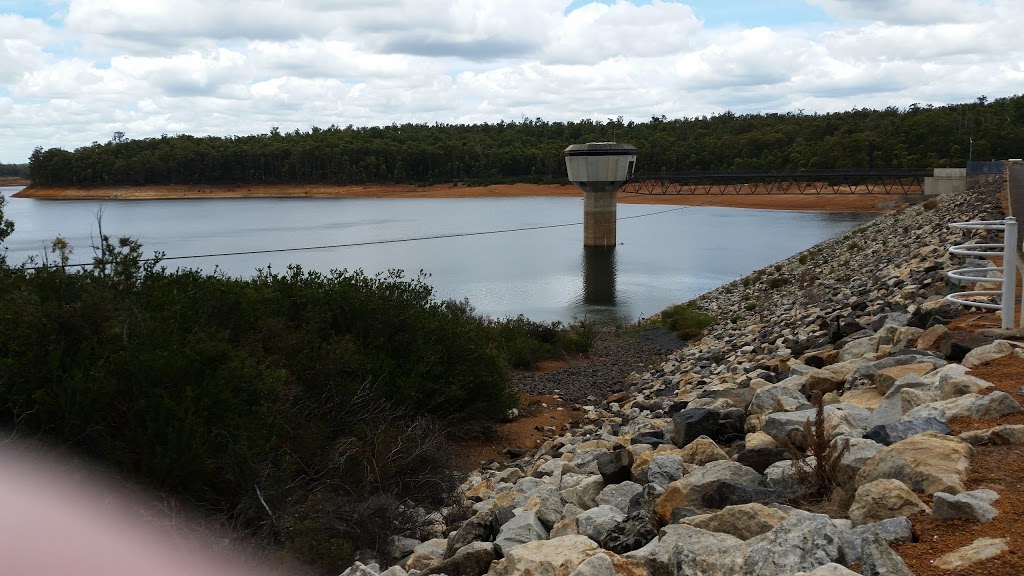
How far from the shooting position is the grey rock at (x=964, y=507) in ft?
12.6

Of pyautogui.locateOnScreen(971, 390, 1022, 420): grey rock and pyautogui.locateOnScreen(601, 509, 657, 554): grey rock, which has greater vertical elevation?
pyautogui.locateOnScreen(971, 390, 1022, 420): grey rock

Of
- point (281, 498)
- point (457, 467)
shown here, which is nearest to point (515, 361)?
point (457, 467)

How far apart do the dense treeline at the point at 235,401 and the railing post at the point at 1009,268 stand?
5109mm

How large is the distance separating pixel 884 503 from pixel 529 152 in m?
119

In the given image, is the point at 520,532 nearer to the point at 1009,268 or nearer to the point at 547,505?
the point at 547,505

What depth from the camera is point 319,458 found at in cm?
865

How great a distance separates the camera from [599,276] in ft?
145

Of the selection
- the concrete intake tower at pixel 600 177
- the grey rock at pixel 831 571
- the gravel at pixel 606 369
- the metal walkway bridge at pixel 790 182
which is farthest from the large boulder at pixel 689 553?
the metal walkway bridge at pixel 790 182

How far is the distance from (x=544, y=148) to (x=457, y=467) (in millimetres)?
114152

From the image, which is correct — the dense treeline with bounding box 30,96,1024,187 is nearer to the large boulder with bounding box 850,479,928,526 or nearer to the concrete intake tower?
the concrete intake tower

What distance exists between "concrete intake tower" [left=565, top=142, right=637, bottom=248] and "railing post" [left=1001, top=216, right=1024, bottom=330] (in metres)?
48.8

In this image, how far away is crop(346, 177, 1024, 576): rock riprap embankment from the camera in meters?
3.87

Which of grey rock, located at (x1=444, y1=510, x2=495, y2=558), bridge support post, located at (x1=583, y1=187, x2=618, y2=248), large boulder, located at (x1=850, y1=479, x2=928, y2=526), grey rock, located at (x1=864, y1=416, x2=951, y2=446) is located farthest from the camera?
bridge support post, located at (x1=583, y1=187, x2=618, y2=248)

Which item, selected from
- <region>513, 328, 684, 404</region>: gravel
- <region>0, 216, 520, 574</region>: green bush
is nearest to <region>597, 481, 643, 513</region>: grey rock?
<region>0, 216, 520, 574</region>: green bush
